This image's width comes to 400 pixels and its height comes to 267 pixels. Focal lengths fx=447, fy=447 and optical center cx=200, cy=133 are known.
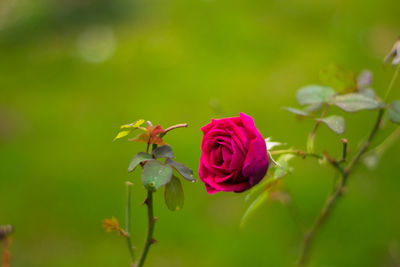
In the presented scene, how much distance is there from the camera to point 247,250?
1398 mm

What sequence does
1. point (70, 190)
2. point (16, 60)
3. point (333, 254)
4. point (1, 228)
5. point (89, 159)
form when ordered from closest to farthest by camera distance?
point (1, 228), point (333, 254), point (70, 190), point (89, 159), point (16, 60)

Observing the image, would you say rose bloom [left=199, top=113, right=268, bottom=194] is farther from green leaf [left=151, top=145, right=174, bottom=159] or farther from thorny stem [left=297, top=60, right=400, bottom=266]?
thorny stem [left=297, top=60, right=400, bottom=266]

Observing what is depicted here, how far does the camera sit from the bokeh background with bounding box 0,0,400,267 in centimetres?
145

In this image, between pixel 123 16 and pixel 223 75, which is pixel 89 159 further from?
pixel 123 16

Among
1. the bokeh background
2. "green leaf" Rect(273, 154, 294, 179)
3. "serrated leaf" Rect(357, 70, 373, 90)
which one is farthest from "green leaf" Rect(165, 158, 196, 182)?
the bokeh background

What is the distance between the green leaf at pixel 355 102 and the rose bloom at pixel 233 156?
18 centimetres

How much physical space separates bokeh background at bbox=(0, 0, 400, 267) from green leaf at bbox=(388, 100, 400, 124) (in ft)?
1.46

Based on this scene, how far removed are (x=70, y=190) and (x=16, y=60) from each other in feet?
4.31

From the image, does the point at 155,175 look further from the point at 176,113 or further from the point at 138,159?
the point at 176,113

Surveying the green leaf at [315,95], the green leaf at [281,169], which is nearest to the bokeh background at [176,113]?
the green leaf at [315,95]

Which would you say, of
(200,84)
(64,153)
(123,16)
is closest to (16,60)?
(123,16)

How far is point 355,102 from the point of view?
0.61 m

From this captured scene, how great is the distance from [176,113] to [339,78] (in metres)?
1.30

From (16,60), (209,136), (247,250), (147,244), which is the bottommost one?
(247,250)
